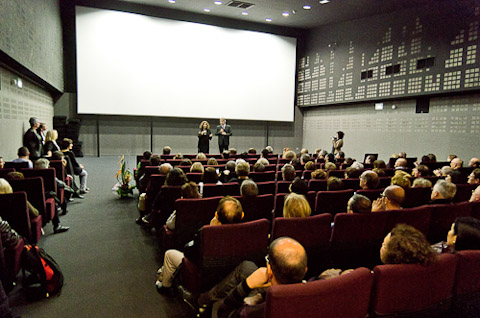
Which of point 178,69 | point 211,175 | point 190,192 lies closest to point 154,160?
point 211,175

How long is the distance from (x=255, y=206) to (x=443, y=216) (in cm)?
172

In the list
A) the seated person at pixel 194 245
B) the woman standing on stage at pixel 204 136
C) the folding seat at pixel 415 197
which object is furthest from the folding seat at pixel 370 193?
the woman standing on stage at pixel 204 136

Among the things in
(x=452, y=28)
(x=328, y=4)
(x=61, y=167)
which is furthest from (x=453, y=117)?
(x=61, y=167)

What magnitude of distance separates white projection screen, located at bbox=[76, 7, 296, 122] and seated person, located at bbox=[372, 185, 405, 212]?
32.4 ft

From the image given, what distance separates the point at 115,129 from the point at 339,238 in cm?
1093

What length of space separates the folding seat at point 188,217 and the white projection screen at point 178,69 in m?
9.34

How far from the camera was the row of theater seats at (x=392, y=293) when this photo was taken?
3.99ft

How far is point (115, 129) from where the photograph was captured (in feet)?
38.8

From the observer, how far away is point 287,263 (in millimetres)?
1360

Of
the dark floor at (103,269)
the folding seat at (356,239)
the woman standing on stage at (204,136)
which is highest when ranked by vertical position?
the woman standing on stage at (204,136)

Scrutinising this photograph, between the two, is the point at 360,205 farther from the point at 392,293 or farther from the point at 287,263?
the point at 287,263

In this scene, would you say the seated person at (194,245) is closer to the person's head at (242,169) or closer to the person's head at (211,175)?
the person's head at (211,175)

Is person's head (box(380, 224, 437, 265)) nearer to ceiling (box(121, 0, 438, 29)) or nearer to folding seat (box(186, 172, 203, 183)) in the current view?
folding seat (box(186, 172, 203, 183))

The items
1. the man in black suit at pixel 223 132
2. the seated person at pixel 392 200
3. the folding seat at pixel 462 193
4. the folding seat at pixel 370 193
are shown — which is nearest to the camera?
the seated person at pixel 392 200
